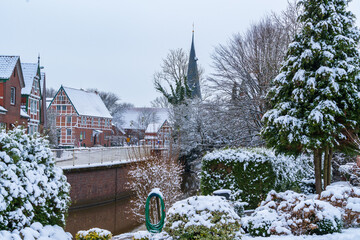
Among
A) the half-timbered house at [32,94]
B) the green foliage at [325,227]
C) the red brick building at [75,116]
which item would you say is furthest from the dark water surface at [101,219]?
→ the red brick building at [75,116]

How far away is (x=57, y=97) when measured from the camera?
5588 cm

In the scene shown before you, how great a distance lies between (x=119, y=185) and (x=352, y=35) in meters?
18.6

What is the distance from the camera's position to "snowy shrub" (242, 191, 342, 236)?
6.93m

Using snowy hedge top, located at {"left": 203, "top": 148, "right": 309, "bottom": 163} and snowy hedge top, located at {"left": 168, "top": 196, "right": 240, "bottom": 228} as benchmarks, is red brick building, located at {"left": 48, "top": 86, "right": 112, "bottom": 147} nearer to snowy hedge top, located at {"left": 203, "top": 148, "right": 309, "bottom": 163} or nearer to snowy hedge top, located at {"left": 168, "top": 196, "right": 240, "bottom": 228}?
snowy hedge top, located at {"left": 203, "top": 148, "right": 309, "bottom": 163}

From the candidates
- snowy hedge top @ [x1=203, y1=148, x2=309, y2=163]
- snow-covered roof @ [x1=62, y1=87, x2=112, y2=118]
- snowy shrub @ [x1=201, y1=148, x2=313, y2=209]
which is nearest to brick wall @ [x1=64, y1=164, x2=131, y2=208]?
snowy shrub @ [x1=201, y1=148, x2=313, y2=209]

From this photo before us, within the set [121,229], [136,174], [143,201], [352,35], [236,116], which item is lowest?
[121,229]

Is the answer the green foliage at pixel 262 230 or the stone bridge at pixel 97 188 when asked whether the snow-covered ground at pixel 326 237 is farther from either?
the stone bridge at pixel 97 188

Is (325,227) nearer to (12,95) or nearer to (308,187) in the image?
(308,187)

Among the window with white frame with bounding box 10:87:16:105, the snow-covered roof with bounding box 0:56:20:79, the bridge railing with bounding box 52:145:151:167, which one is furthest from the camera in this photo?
the window with white frame with bounding box 10:87:16:105

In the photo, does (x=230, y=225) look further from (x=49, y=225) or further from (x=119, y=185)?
(x=119, y=185)

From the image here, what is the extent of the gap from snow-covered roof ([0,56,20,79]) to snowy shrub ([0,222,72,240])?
22.4 metres

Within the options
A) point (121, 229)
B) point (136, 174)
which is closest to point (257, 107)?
point (136, 174)

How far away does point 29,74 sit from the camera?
3247cm

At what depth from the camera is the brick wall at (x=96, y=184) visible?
21.0 metres
